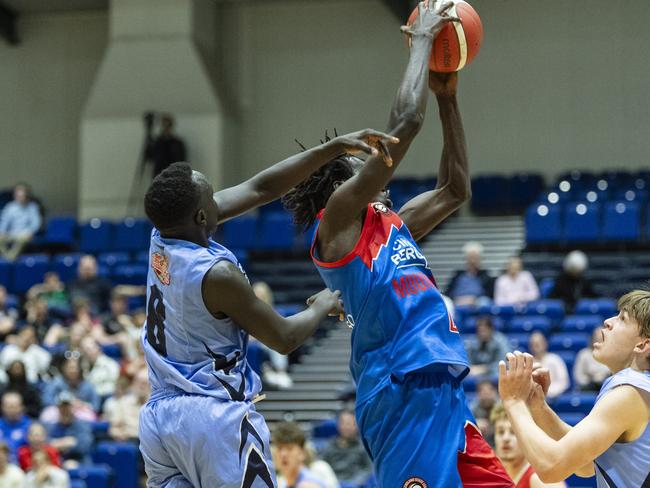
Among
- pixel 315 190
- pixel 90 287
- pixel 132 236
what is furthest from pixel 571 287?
pixel 315 190

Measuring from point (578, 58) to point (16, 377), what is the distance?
32.4 ft

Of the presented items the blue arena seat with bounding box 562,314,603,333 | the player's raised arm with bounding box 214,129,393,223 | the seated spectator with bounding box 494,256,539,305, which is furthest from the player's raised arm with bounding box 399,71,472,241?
the seated spectator with bounding box 494,256,539,305

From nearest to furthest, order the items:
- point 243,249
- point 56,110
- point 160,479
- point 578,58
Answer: point 160,479 < point 243,249 < point 578,58 < point 56,110

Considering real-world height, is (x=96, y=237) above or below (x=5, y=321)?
below

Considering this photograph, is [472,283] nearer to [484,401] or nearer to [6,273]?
[484,401]

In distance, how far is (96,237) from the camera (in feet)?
52.5

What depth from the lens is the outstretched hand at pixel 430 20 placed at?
153 inches

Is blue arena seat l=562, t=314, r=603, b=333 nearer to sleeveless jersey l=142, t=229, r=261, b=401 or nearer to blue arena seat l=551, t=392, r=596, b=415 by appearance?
blue arena seat l=551, t=392, r=596, b=415

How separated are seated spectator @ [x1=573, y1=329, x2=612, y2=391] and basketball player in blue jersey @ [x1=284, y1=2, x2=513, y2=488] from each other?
6.44 metres

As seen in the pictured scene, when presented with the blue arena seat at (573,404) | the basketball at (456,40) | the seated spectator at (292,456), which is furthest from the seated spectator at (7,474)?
the basketball at (456,40)

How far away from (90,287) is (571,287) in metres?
5.71

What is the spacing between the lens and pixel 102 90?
1748cm

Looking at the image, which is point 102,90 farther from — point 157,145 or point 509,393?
point 509,393

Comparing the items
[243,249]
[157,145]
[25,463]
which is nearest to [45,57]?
[157,145]
